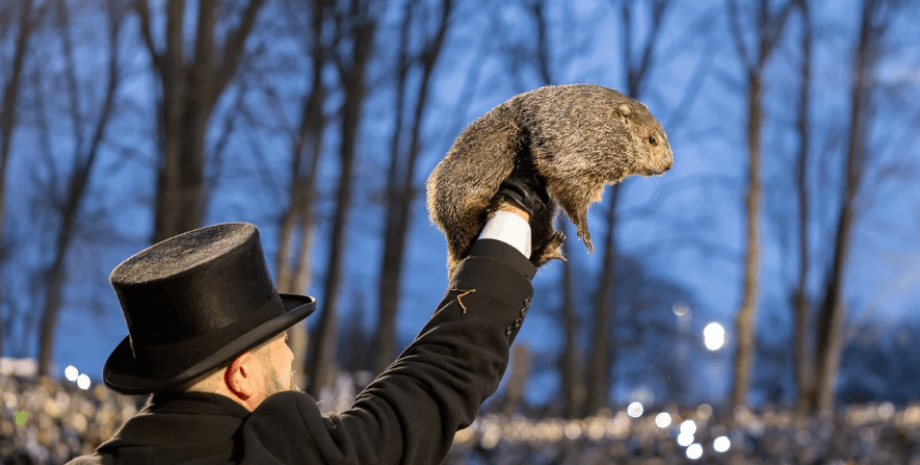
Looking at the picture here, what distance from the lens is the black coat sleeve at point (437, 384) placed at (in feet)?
5.13

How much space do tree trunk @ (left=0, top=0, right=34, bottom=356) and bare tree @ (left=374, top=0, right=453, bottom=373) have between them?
6076 millimetres

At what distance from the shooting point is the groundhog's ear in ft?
6.25

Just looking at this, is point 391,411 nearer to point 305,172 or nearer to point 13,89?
point 305,172

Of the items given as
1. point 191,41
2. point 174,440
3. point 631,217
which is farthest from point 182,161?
point 631,217

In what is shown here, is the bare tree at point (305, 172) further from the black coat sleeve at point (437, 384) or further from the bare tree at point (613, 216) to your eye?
the black coat sleeve at point (437, 384)

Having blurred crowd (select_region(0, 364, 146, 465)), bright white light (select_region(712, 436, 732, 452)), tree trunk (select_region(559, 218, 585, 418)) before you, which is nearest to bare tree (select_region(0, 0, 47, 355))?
blurred crowd (select_region(0, 364, 146, 465))

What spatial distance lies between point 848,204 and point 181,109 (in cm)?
921

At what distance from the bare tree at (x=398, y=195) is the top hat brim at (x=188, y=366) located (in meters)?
9.22

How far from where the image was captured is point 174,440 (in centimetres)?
153

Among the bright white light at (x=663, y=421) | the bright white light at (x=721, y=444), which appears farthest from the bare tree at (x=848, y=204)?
the bright white light at (x=721, y=444)

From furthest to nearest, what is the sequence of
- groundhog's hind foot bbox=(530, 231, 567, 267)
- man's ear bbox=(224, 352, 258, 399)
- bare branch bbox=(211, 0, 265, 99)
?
bare branch bbox=(211, 0, 265, 99), groundhog's hind foot bbox=(530, 231, 567, 267), man's ear bbox=(224, 352, 258, 399)

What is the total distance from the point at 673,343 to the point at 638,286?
17.4ft

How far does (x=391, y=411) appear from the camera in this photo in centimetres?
163

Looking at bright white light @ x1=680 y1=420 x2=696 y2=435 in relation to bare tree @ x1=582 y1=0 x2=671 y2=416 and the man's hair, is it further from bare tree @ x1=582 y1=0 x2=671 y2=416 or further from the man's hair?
the man's hair
